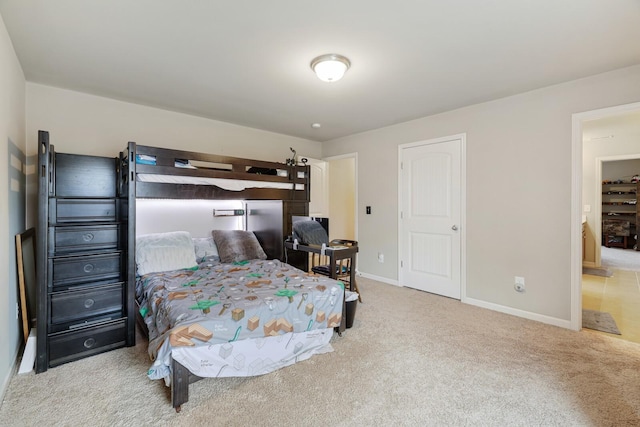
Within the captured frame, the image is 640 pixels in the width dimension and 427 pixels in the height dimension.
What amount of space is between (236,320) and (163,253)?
1.63m

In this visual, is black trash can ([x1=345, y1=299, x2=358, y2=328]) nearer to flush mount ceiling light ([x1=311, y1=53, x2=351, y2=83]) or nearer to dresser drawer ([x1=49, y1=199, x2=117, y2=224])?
flush mount ceiling light ([x1=311, y1=53, x2=351, y2=83])

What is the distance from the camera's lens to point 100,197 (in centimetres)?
258

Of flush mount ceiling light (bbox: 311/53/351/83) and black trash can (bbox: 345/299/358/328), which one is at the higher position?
flush mount ceiling light (bbox: 311/53/351/83)

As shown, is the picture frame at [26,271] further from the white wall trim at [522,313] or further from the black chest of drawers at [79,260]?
the white wall trim at [522,313]

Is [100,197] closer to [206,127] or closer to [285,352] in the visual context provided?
[206,127]

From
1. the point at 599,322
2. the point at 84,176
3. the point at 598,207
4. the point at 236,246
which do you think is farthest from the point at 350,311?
the point at 598,207

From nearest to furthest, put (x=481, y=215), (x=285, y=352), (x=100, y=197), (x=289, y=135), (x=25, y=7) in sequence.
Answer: (x=25, y=7)
(x=285, y=352)
(x=100, y=197)
(x=481, y=215)
(x=289, y=135)

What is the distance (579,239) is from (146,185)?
161 inches

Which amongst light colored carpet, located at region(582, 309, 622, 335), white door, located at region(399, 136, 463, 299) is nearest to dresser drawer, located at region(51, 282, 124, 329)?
white door, located at region(399, 136, 463, 299)

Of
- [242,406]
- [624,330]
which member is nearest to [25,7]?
[242,406]

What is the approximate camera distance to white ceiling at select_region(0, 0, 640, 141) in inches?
68.1

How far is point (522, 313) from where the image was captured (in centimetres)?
307

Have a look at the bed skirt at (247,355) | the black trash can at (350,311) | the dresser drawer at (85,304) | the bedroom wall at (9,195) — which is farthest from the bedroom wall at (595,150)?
the bedroom wall at (9,195)

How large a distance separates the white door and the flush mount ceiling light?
1.95 metres
